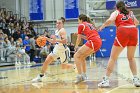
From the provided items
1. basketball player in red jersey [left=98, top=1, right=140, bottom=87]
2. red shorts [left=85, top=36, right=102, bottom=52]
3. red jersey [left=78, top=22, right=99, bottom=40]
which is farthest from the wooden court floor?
red jersey [left=78, top=22, right=99, bottom=40]

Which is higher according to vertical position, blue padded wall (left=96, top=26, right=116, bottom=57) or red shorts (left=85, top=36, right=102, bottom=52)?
red shorts (left=85, top=36, right=102, bottom=52)

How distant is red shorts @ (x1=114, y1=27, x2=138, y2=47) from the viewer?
7469mm

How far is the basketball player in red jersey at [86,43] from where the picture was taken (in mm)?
8578

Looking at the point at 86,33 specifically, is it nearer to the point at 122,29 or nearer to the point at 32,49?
the point at 122,29

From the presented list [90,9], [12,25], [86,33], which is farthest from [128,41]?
[90,9]

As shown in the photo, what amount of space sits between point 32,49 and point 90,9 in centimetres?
921

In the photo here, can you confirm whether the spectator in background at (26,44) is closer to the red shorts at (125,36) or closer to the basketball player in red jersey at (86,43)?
the basketball player in red jersey at (86,43)

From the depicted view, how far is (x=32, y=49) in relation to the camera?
2216 cm

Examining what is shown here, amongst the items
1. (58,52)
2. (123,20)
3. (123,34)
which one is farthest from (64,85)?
(123,20)

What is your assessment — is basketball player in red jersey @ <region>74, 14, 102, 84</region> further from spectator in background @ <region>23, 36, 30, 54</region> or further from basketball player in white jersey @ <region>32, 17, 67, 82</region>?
spectator in background @ <region>23, 36, 30, 54</region>

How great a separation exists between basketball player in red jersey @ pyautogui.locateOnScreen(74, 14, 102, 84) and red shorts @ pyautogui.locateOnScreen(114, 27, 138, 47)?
3.78 ft

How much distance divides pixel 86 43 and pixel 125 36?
1434 millimetres

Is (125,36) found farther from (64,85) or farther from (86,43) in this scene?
(64,85)

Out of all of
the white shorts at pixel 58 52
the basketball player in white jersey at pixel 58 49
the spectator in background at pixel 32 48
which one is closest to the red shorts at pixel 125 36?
the basketball player in white jersey at pixel 58 49
